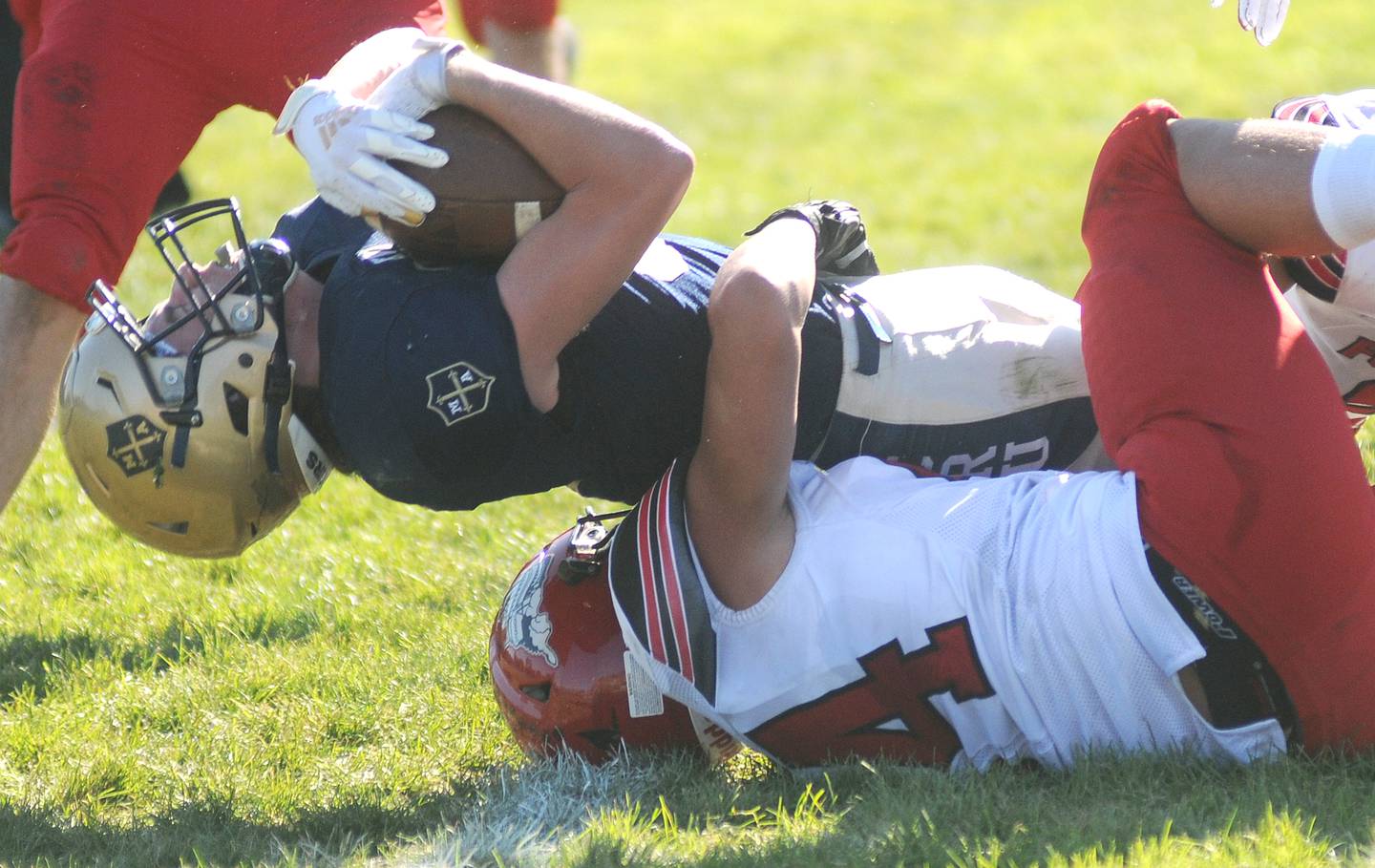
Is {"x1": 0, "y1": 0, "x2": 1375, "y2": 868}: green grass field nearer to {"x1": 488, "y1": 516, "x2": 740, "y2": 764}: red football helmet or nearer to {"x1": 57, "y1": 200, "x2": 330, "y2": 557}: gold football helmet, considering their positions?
{"x1": 488, "y1": 516, "x2": 740, "y2": 764}: red football helmet

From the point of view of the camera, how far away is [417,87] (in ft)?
9.74

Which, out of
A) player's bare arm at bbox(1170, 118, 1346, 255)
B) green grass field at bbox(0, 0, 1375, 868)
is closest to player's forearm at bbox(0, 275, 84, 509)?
green grass field at bbox(0, 0, 1375, 868)

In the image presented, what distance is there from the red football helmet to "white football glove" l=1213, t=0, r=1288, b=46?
1947 mm

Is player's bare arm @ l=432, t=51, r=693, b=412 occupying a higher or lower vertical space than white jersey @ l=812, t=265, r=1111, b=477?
higher

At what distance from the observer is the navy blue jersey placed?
2.88 meters

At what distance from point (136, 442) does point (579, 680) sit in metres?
0.97

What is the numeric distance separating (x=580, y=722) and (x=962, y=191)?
5.66 m

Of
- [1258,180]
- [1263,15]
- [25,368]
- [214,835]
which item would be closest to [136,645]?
[25,368]

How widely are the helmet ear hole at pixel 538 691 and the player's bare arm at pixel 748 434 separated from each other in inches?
17.5

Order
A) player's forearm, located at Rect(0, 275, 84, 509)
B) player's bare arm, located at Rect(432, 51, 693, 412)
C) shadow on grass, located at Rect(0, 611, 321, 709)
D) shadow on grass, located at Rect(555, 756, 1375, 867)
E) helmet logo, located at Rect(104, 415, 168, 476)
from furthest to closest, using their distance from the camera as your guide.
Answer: shadow on grass, located at Rect(0, 611, 321, 709)
player's forearm, located at Rect(0, 275, 84, 509)
helmet logo, located at Rect(104, 415, 168, 476)
player's bare arm, located at Rect(432, 51, 693, 412)
shadow on grass, located at Rect(555, 756, 1375, 867)

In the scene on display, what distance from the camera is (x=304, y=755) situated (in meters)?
3.33

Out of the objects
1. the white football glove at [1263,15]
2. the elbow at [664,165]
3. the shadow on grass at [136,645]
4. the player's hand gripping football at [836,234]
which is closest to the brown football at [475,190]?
the elbow at [664,165]

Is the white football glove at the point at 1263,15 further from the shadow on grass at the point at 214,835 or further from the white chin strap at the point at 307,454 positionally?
the shadow on grass at the point at 214,835

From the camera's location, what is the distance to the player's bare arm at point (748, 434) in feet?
9.40
